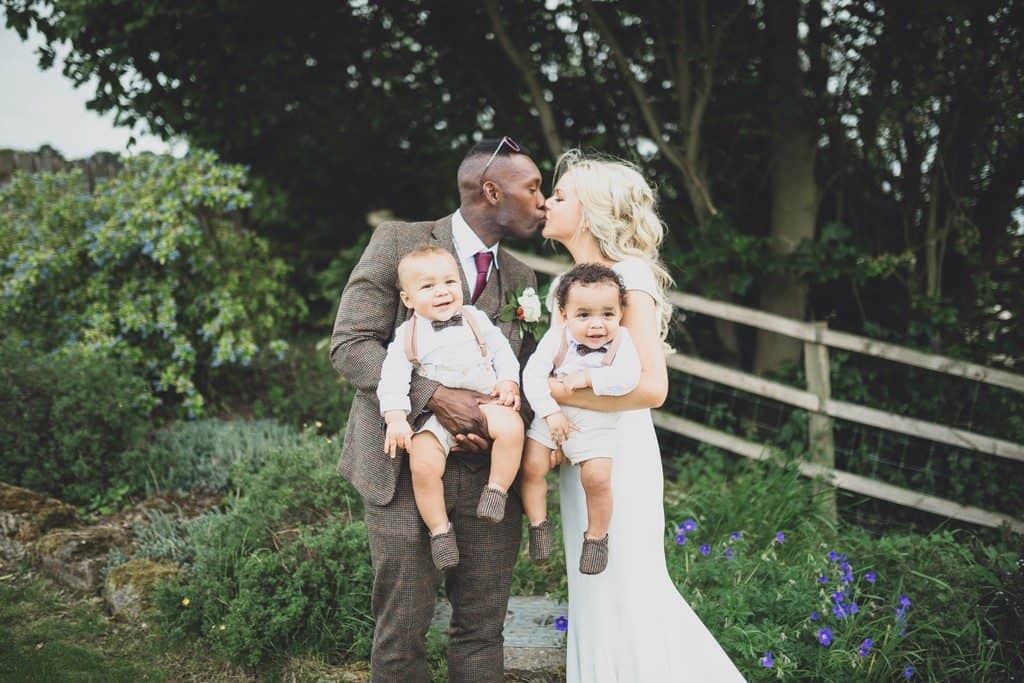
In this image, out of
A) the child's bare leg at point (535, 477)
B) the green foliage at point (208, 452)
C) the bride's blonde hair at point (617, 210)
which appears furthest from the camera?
the green foliage at point (208, 452)

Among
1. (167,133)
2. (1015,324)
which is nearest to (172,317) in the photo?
(167,133)

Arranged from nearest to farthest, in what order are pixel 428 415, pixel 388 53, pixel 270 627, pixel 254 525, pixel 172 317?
pixel 428 415, pixel 270 627, pixel 254 525, pixel 172 317, pixel 388 53

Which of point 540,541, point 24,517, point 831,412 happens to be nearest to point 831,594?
point 540,541

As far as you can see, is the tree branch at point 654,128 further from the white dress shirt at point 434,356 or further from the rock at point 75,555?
the rock at point 75,555

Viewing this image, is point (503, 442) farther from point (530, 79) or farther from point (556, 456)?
point (530, 79)

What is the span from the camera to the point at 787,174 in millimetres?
5949

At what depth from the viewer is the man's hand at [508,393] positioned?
246cm

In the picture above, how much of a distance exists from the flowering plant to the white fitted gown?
380 mm

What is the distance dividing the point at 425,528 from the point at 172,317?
3755mm

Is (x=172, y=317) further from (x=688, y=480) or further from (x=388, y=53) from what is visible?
(x=688, y=480)

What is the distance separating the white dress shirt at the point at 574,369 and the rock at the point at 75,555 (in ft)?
9.28

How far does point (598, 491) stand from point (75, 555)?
3001 mm

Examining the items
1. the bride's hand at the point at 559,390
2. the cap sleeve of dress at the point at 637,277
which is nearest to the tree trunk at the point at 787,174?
the cap sleeve of dress at the point at 637,277

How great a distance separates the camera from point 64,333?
5695 millimetres
